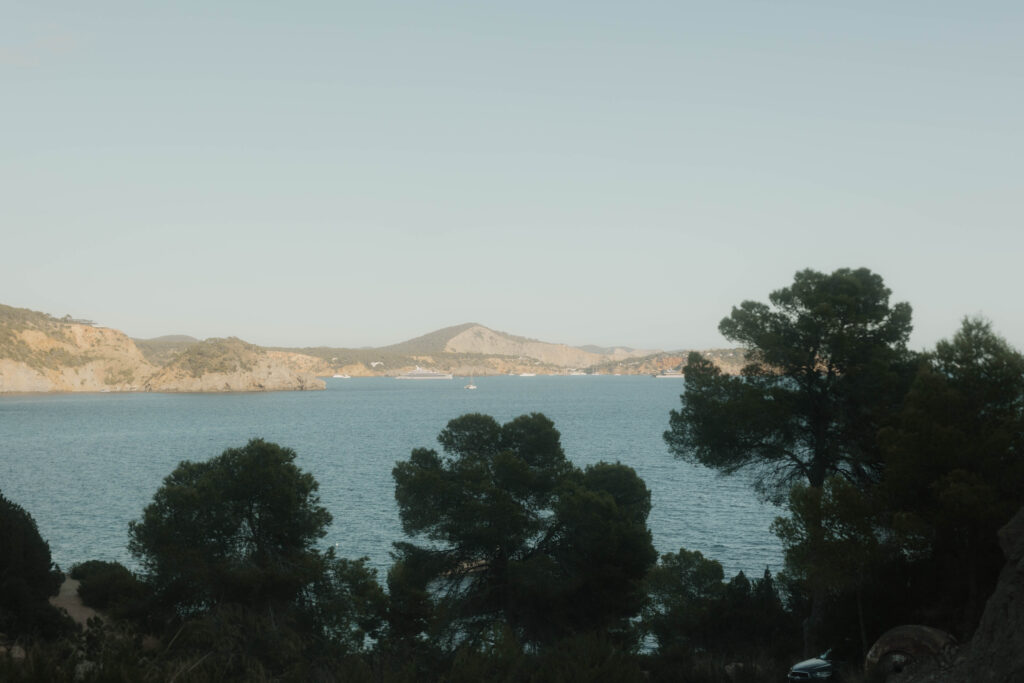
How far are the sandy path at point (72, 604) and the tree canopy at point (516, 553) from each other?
858 centimetres

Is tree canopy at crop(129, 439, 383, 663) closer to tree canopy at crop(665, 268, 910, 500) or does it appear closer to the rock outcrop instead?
tree canopy at crop(665, 268, 910, 500)

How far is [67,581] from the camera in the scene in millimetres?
25047

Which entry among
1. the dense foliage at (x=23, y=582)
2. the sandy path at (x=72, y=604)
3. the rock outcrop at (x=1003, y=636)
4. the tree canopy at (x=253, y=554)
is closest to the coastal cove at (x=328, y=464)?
the sandy path at (x=72, y=604)

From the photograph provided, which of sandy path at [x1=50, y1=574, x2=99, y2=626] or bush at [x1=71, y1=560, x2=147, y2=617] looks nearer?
bush at [x1=71, y1=560, x2=147, y2=617]

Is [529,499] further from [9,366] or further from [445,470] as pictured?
[9,366]

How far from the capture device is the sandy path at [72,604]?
2027 centimetres

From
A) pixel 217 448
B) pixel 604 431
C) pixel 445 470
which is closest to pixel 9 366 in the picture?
pixel 217 448

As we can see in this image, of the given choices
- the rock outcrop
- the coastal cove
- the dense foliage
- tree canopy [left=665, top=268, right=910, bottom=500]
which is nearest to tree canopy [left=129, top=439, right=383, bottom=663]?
the dense foliage

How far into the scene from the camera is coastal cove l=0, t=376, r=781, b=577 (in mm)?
34781

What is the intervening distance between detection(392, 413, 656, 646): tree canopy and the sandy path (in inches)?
338

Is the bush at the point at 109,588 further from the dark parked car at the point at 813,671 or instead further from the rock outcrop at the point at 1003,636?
the rock outcrop at the point at 1003,636

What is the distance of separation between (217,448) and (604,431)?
42253 mm

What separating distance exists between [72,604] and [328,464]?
39049mm

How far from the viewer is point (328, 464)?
Result: 60438 mm
